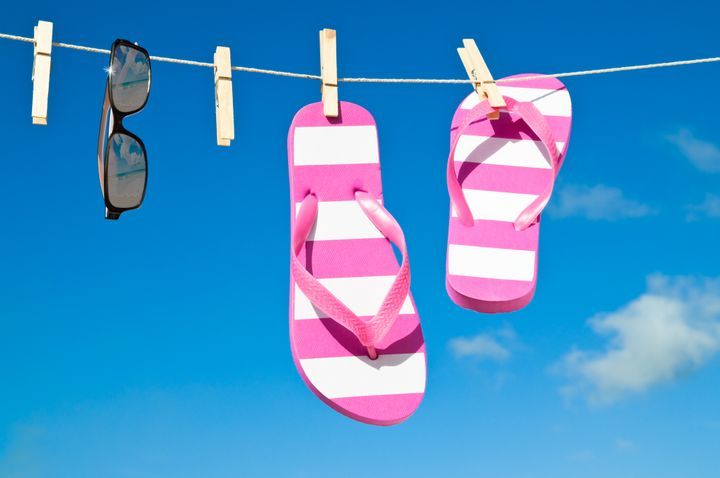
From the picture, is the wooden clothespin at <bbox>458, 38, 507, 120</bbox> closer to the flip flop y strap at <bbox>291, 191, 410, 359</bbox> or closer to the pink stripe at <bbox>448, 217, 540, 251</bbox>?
the pink stripe at <bbox>448, 217, 540, 251</bbox>

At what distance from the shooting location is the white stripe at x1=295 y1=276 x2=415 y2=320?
203 inches

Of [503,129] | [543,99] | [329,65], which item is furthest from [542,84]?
[329,65]

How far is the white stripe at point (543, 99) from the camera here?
6309 millimetres

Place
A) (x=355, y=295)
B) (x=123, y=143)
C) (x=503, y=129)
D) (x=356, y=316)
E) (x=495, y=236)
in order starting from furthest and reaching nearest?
(x=503, y=129) < (x=495, y=236) < (x=355, y=295) < (x=356, y=316) < (x=123, y=143)

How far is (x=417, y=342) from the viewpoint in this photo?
5.21 m

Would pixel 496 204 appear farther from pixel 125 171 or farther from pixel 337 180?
pixel 125 171

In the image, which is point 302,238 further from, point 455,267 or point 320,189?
point 455,267

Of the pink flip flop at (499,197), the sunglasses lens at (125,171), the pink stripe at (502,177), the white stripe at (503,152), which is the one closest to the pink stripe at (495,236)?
the pink flip flop at (499,197)

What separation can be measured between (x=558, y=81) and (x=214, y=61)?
2.29 meters

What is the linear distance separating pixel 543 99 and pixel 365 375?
215 centimetres

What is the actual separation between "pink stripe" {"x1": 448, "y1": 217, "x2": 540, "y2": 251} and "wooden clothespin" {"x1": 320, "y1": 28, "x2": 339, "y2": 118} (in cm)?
87

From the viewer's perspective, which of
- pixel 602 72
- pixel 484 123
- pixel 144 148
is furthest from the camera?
pixel 484 123

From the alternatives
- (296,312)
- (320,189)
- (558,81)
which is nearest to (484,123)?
(558,81)

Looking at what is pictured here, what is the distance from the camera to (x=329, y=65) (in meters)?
5.28
